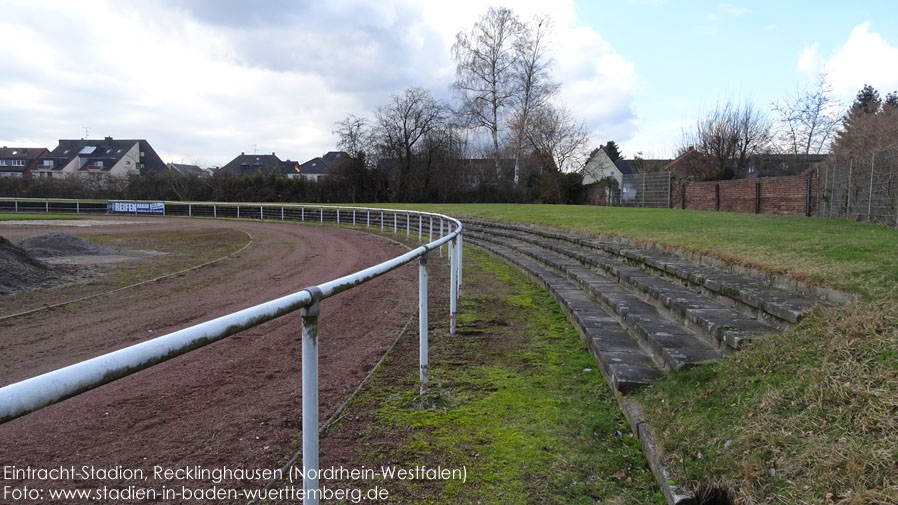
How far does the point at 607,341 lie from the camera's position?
473 cm

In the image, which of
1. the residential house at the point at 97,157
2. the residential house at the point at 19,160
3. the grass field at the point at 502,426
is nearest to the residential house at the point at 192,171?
the residential house at the point at 97,157

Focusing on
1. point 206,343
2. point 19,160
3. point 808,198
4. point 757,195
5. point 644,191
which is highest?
point 19,160

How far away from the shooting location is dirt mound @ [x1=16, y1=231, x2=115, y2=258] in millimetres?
13164

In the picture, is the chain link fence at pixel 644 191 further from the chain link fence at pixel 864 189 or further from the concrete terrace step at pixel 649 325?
the concrete terrace step at pixel 649 325

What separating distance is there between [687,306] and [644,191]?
26.0 m

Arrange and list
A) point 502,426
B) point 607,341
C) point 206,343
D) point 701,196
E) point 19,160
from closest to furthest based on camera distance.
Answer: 1. point 206,343
2. point 502,426
3. point 607,341
4. point 701,196
5. point 19,160

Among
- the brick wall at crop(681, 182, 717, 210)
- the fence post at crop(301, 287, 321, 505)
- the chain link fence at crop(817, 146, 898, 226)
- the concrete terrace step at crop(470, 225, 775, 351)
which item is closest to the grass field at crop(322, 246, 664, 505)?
the fence post at crop(301, 287, 321, 505)

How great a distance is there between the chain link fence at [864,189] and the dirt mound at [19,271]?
15.6 m

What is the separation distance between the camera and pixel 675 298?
5195 millimetres

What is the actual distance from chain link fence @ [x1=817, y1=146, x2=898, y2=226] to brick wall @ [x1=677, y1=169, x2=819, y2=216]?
2.98 m

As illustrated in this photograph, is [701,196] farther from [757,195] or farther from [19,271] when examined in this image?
[19,271]

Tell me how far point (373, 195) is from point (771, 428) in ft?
138

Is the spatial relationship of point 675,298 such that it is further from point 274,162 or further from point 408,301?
point 274,162

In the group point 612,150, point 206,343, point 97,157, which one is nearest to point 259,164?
point 97,157
